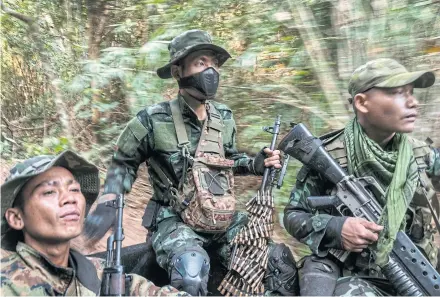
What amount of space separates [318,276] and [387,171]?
2.17ft

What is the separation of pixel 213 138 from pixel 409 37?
85.1 inches

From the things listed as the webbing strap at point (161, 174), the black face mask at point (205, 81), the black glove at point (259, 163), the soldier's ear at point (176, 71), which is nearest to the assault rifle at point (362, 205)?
the black glove at point (259, 163)

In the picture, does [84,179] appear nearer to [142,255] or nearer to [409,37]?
[142,255]

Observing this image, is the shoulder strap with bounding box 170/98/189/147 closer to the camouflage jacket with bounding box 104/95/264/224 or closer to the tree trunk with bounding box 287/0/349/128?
the camouflage jacket with bounding box 104/95/264/224

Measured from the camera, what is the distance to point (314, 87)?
5.40m

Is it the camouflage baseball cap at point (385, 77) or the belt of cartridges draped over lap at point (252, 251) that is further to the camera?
the belt of cartridges draped over lap at point (252, 251)

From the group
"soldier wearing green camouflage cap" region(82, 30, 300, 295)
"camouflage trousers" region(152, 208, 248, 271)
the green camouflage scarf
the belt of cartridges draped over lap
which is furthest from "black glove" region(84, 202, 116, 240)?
the green camouflage scarf

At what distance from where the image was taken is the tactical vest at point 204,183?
3303 millimetres

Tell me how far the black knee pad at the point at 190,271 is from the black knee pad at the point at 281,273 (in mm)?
392

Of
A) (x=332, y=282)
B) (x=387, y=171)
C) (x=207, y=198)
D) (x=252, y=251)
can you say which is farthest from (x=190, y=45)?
(x=332, y=282)

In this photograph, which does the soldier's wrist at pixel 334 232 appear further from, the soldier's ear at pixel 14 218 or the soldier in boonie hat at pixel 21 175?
the soldier's ear at pixel 14 218

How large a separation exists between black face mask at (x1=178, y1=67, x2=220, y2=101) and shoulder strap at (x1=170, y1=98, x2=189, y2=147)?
0.16 m

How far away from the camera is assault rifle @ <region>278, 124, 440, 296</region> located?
2762mm

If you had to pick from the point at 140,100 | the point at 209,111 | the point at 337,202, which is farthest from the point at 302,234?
the point at 140,100
